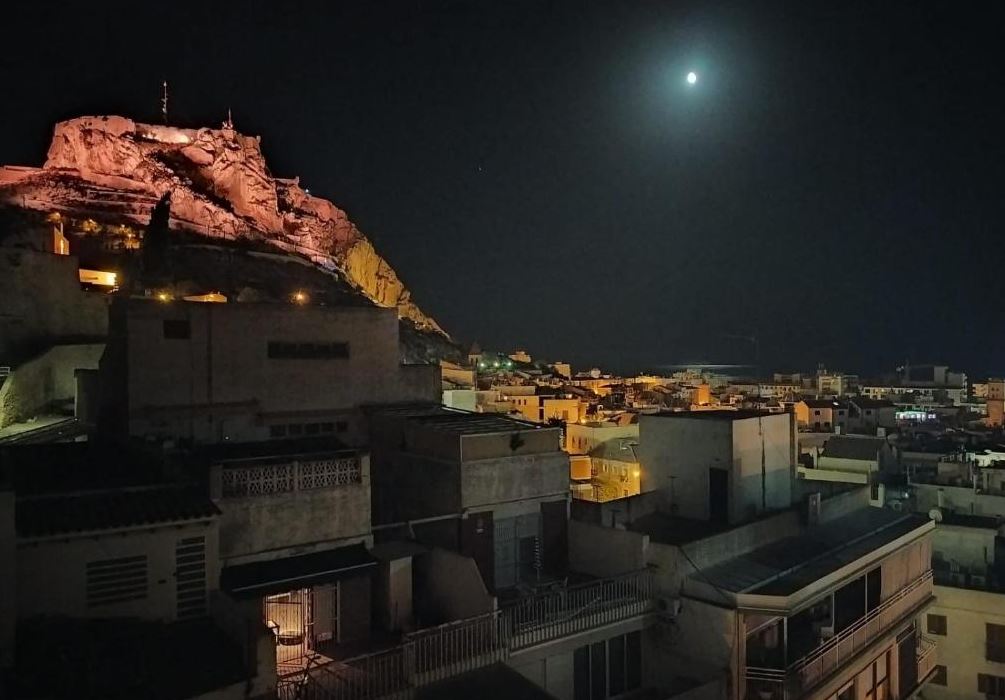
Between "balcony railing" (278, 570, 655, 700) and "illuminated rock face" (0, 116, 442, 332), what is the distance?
71.3 meters

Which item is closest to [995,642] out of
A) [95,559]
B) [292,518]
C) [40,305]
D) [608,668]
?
[608,668]

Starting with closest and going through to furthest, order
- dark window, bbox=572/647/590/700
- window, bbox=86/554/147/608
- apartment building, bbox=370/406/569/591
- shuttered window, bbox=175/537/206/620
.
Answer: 1. window, bbox=86/554/147/608
2. shuttered window, bbox=175/537/206/620
3. dark window, bbox=572/647/590/700
4. apartment building, bbox=370/406/569/591

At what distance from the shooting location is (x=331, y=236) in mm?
117750

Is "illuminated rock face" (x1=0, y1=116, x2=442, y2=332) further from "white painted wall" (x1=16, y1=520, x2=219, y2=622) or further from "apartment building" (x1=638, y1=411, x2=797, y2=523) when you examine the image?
"white painted wall" (x1=16, y1=520, x2=219, y2=622)

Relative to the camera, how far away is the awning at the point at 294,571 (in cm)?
1178

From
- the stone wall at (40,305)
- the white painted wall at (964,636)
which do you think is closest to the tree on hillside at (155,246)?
the stone wall at (40,305)

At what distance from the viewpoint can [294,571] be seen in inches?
496

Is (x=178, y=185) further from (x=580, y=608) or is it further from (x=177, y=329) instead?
(x=580, y=608)

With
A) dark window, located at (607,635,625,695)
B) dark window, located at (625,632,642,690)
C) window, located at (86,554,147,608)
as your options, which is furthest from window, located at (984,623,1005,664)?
window, located at (86,554,147,608)

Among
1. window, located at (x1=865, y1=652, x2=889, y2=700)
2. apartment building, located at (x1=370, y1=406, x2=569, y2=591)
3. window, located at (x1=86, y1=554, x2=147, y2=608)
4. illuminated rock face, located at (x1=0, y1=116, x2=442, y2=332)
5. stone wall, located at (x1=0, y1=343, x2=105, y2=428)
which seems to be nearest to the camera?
window, located at (x1=86, y1=554, x2=147, y2=608)

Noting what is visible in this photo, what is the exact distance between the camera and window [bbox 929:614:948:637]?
2206 cm

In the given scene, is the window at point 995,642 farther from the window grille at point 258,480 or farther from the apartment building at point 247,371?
the window grille at point 258,480

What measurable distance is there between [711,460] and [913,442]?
30171 millimetres

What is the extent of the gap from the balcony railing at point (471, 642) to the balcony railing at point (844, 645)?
9.03 feet
